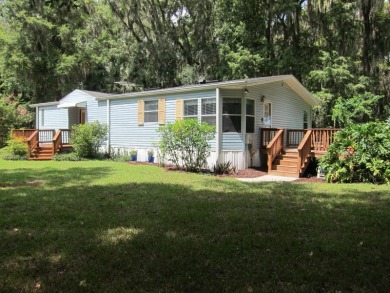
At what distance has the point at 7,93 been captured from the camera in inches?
1069

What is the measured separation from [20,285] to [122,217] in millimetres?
2197

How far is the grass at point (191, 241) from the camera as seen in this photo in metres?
2.94

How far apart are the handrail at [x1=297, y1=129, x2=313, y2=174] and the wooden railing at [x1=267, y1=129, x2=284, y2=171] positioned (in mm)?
950

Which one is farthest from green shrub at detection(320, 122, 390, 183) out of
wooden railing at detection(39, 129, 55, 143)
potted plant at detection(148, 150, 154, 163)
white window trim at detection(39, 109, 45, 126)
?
white window trim at detection(39, 109, 45, 126)

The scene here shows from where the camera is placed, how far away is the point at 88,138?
15.5 m

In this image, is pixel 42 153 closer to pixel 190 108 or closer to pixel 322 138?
pixel 190 108

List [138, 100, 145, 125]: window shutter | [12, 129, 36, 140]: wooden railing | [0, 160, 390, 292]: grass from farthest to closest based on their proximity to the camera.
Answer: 1. [12, 129, 36, 140]: wooden railing
2. [138, 100, 145, 125]: window shutter
3. [0, 160, 390, 292]: grass

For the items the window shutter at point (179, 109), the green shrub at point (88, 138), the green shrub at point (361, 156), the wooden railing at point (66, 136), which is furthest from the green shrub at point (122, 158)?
the green shrub at point (361, 156)

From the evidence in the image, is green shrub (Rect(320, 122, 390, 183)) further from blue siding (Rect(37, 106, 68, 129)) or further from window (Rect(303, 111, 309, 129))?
blue siding (Rect(37, 106, 68, 129))

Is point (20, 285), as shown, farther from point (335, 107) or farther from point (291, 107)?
point (335, 107)

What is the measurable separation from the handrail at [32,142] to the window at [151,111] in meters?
6.07

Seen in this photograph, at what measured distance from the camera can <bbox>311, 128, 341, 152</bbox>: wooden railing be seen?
38.0 feet

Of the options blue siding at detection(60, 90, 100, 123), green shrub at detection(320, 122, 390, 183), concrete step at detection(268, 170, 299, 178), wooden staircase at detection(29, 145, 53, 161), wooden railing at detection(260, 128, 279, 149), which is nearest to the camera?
green shrub at detection(320, 122, 390, 183)

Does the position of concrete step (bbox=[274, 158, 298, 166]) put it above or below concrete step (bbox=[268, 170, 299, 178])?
above
